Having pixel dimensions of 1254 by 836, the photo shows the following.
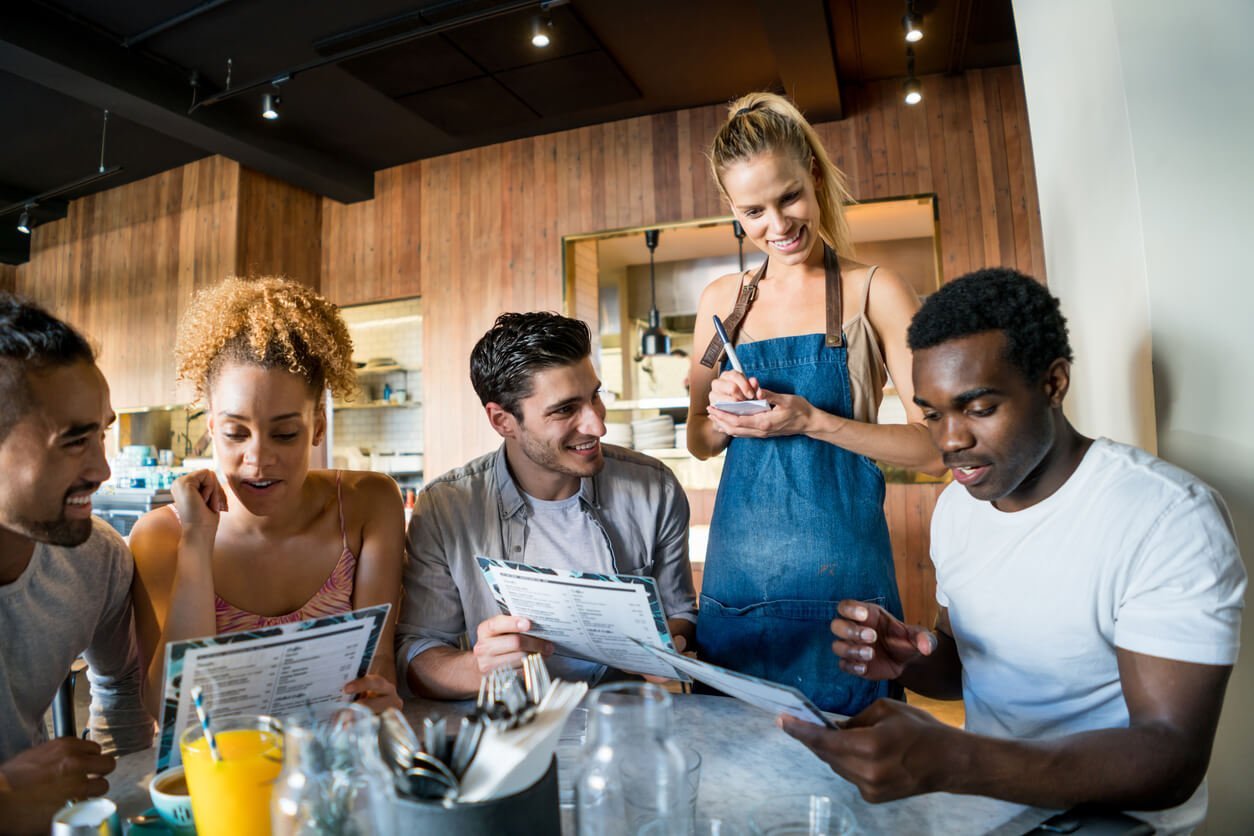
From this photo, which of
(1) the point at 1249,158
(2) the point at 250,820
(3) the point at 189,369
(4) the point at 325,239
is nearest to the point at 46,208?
(4) the point at 325,239

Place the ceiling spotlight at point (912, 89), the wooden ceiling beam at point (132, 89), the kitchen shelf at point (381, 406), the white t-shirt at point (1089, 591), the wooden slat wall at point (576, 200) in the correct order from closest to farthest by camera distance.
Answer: the white t-shirt at point (1089, 591) < the wooden ceiling beam at point (132, 89) < the ceiling spotlight at point (912, 89) < the wooden slat wall at point (576, 200) < the kitchen shelf at point (381, 406)

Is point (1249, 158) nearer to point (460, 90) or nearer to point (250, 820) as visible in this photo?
point (250, 820)

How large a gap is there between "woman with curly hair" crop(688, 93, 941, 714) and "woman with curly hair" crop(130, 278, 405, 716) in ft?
2.50

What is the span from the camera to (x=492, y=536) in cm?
174

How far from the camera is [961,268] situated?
172 inches

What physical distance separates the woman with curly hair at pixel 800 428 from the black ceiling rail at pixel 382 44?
221cm

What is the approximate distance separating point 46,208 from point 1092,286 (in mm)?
8036

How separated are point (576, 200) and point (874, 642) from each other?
14.3 ft

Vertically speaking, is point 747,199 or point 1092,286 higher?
point 747,199

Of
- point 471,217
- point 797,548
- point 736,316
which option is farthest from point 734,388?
point 471,217

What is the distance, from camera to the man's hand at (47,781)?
2.80 feet

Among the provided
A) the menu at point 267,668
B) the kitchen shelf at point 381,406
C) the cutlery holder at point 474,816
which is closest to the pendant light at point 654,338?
the kitchen shelf at point 381,406

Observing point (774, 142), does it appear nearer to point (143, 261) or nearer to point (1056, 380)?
point (1056, 380)

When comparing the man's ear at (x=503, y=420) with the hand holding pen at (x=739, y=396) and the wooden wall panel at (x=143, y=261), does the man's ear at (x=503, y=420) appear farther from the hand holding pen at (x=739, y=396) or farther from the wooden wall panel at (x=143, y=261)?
the wooden wall panel at (x=143, y=261)
